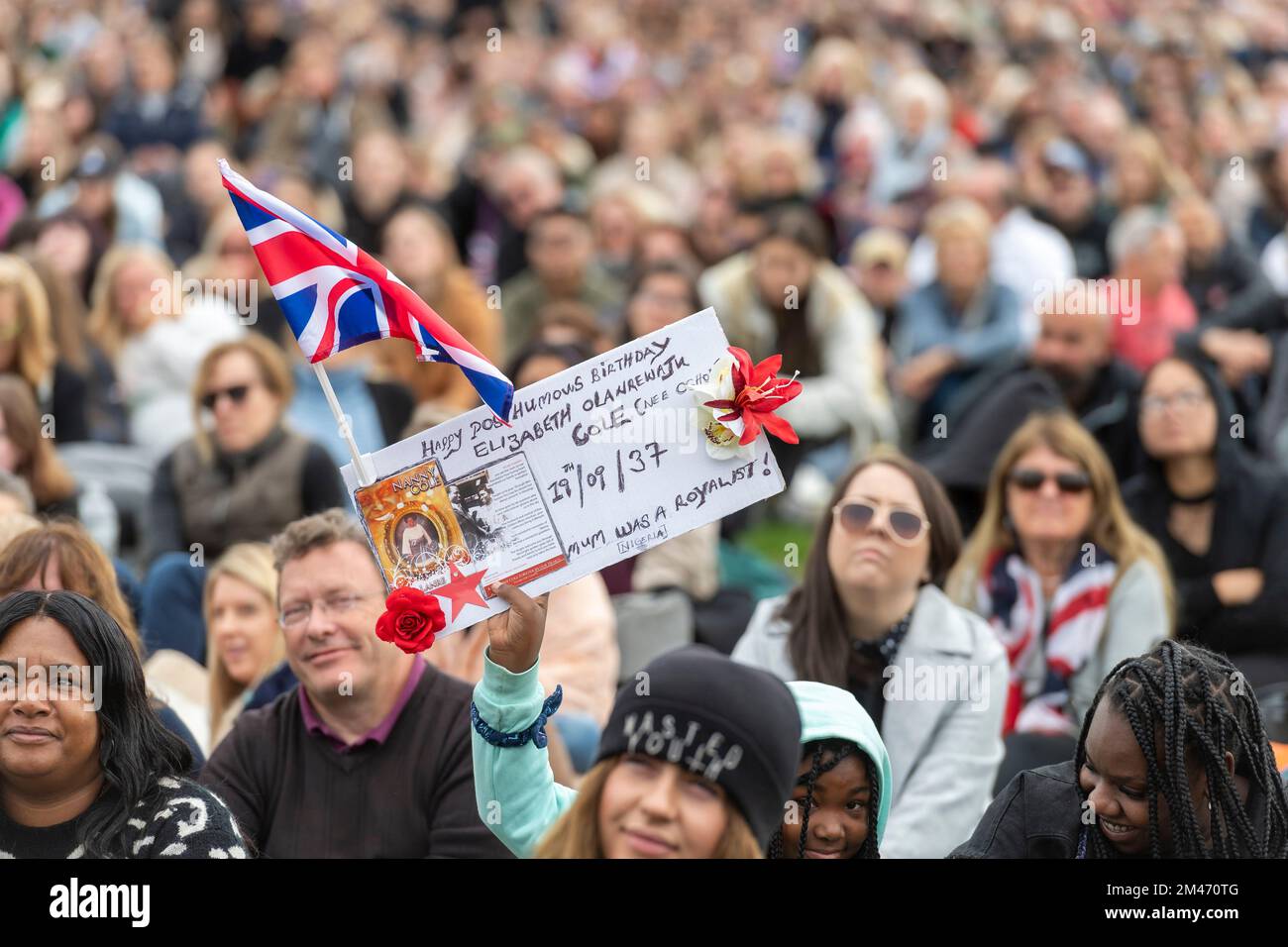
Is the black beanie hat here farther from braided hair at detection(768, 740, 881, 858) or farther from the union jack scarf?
the union jack scarf

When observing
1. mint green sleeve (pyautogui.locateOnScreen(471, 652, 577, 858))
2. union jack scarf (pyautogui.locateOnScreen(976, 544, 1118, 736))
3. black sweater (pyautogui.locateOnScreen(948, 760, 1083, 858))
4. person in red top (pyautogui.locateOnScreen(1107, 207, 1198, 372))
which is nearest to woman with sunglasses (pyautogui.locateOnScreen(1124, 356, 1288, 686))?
union jack scarf (pyautogui.locateOnScreen(976, 544, 1118, 736))

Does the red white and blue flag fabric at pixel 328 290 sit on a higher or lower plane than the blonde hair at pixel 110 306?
lower

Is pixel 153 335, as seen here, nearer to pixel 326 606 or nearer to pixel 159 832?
pixel 326 606

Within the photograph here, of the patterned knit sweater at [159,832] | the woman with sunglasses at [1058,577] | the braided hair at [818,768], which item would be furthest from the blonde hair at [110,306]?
→ the braided hair at [818,768]

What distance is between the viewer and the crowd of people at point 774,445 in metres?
3.47

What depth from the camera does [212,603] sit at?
5574mm

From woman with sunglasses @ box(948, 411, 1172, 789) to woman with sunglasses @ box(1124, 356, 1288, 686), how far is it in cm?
66

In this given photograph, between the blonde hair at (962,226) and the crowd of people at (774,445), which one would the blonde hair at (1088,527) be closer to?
the crowd of people at (774,445)

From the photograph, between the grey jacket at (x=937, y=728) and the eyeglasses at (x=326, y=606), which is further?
the grey jacket at (x=937, y=728)

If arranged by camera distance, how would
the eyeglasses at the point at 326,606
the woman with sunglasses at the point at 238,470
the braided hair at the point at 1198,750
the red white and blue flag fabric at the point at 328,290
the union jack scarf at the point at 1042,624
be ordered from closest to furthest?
the braided hair at the point at 1198,750, the red white and blue flag fabric at the point at 328,290, the eyeglasses at the point at 326,606, the union jack scarf at the point at 1042,624, the woman with sunglasses at the point at 238,470

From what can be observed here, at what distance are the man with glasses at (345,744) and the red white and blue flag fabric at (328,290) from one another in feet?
2.52

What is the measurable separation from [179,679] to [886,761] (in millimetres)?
2904

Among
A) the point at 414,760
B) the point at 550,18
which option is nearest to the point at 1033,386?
the point at 414,760

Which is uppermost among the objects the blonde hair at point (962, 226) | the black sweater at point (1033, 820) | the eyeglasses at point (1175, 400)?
the blonde hair at point (962, 226)
